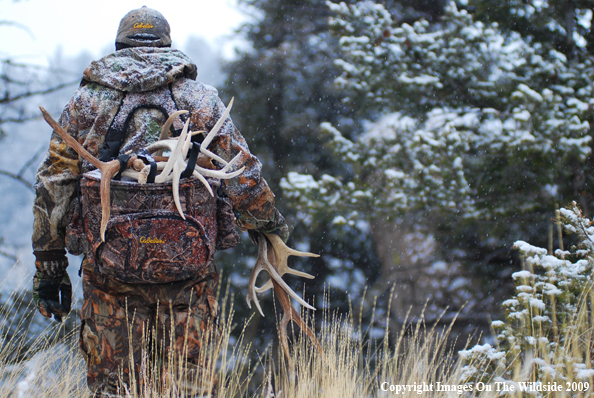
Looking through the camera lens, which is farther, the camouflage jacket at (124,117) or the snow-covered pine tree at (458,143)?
the snow-covered pine tree at (458,143)

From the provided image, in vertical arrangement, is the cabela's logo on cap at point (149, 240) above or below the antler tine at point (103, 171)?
below

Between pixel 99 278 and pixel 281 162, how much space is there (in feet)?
18.7

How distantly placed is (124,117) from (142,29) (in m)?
0.46

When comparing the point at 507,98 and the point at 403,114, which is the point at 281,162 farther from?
the point at 507,98

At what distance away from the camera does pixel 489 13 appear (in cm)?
618

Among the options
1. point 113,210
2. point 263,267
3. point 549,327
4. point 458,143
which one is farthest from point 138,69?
point 458,143

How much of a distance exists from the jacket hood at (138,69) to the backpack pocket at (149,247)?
56cm

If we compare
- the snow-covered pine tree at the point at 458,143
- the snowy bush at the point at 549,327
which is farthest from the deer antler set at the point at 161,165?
the snow-covered pine tree at the point at 458,143

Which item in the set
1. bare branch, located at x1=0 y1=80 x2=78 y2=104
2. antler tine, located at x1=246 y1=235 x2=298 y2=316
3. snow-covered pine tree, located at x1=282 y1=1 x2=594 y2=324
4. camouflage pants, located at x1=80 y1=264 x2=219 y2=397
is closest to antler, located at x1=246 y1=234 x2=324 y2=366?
antler tine, located at x1=246 y1=235 x2=298 y2=316

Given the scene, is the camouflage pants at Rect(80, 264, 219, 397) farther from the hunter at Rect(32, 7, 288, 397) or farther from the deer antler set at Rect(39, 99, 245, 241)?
the deer antler set at Rect(39, 99, 245, 241)

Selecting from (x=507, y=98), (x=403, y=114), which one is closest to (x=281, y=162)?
(x=403, y=114)

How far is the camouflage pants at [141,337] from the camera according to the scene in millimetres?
1927

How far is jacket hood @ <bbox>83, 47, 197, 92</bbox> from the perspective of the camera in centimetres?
194

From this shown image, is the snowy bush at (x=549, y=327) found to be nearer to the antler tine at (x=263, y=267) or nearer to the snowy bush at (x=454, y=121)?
the antler tine at (x=263, y=267)
